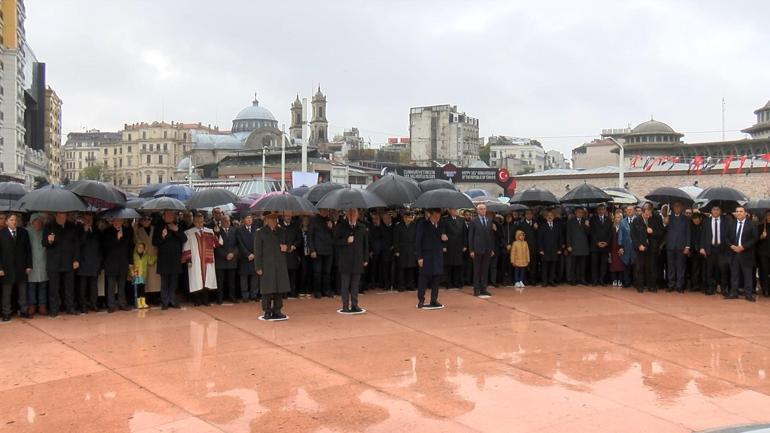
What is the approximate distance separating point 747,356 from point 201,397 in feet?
20.4

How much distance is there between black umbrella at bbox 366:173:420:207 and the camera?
39.1 ft

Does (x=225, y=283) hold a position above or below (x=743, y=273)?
below

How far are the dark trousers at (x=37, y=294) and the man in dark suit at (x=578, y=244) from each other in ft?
29.5

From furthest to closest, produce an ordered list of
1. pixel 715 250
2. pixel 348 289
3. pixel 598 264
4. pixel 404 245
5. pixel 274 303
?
1. pixel 598 264
2. pixel 404 245
3. pixel 715 250
4. pixel 348 289
5. pixel 274 303

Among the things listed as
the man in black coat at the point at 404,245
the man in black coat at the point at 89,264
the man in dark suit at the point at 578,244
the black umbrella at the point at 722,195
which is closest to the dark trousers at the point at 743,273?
the black umbrella at the point at 722,195

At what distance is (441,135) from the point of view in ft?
472

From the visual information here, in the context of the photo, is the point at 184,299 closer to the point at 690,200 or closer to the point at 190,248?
the point at 190,248

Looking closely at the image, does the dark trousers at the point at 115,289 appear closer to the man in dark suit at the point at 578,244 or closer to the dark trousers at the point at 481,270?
the dark trousers at the point at 481,270

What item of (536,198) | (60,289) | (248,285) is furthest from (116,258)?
(536,198)

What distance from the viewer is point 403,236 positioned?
1259 centimetres

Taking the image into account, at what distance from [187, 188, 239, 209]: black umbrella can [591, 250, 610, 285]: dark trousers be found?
22.4 ft

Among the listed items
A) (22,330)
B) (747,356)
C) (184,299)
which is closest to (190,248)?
(184,299)

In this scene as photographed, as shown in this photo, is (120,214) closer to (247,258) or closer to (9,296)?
(9,296)

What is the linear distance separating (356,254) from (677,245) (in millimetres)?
5888
